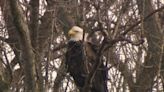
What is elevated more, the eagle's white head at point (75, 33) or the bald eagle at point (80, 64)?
the eagle's white head at point (75, 33)

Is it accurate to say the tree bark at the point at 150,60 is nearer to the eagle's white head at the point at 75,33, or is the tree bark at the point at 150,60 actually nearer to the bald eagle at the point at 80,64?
the bald eagle at the point at 80,64

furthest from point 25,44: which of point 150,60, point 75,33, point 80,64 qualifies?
point 150,60

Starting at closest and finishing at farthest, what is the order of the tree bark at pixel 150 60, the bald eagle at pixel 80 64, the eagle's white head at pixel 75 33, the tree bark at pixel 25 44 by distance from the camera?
1. the tree bark at pixel 25 44
2. the bald eagle at pixel 80 64
3. the tree bark at pixel 150 60
4. the eagle's white head at pixel 75 33

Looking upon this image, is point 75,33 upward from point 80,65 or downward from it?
upward

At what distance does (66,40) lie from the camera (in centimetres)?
551

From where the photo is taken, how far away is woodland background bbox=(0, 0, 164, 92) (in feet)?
10.7

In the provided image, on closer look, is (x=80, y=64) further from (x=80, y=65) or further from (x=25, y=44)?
(x=25, y=44)

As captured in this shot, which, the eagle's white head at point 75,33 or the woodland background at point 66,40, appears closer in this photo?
the woodland background at point 66,40

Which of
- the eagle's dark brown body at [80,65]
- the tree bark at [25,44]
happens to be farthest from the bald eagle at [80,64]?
the tree bark at [25,44]

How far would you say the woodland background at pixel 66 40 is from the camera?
128 inches

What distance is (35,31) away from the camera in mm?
3701

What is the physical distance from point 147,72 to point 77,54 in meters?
Result: 0.87

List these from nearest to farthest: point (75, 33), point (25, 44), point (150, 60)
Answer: point (25, 44), point (150, 60), point (75, 33)

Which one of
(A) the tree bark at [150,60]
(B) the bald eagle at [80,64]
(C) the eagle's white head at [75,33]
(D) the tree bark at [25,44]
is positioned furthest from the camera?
(C) the eagle's white head at [75,33]
